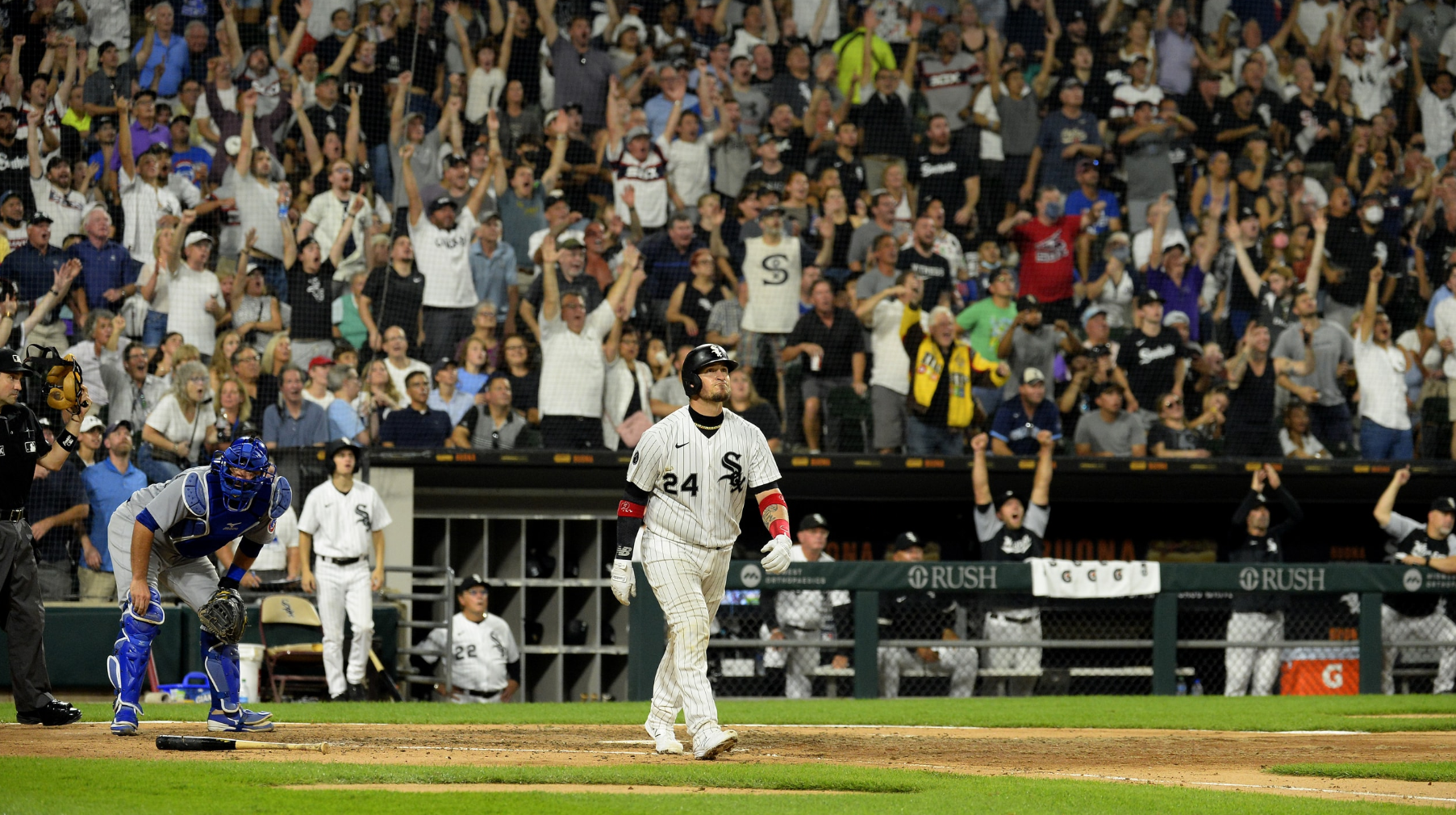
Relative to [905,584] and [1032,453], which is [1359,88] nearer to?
[1032,453]

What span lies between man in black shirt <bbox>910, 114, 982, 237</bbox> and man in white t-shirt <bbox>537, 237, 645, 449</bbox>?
4.28 metres

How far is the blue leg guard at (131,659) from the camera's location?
7.50 metres

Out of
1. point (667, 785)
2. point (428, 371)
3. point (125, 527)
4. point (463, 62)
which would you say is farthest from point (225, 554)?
point (463, 62)

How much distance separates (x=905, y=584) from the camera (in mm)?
12859

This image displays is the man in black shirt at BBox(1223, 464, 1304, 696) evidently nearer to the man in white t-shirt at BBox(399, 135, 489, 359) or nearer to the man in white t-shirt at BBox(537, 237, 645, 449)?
the man in white t-shirt at BBox(537, 237, 645, 449)

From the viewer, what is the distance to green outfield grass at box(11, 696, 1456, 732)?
974 centimetres

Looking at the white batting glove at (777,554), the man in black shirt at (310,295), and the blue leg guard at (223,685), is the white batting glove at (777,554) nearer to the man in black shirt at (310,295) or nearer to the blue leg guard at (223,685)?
the blue leg guard at (223,685)

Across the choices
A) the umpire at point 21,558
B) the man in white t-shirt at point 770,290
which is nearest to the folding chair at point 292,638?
the umpire at point 21,558

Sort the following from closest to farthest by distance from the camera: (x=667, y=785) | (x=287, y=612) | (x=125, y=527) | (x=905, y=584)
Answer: (x=667, y=785) < (x=125, y=527) < (x=287, y=612) < (x=905, y=584)

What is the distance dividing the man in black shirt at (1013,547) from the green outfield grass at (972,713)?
614 mm

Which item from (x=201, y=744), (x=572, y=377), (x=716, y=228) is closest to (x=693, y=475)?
(x=201, y=744)

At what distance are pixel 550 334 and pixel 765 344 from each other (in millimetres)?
1962

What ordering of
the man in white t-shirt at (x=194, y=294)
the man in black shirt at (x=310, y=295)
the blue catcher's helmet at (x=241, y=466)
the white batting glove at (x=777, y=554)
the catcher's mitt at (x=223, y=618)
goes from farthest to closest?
the man in black shirt at (x=310, y=295) → the man in white t-shirt at (x=194, y=294) → the catcher's mitt at (x=223, y=618) → the blue catcher's helmet at (x=241, y=466) → the white batting glove at (x=777, y=554)

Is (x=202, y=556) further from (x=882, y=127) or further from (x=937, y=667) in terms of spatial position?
(x=882, y=127)
